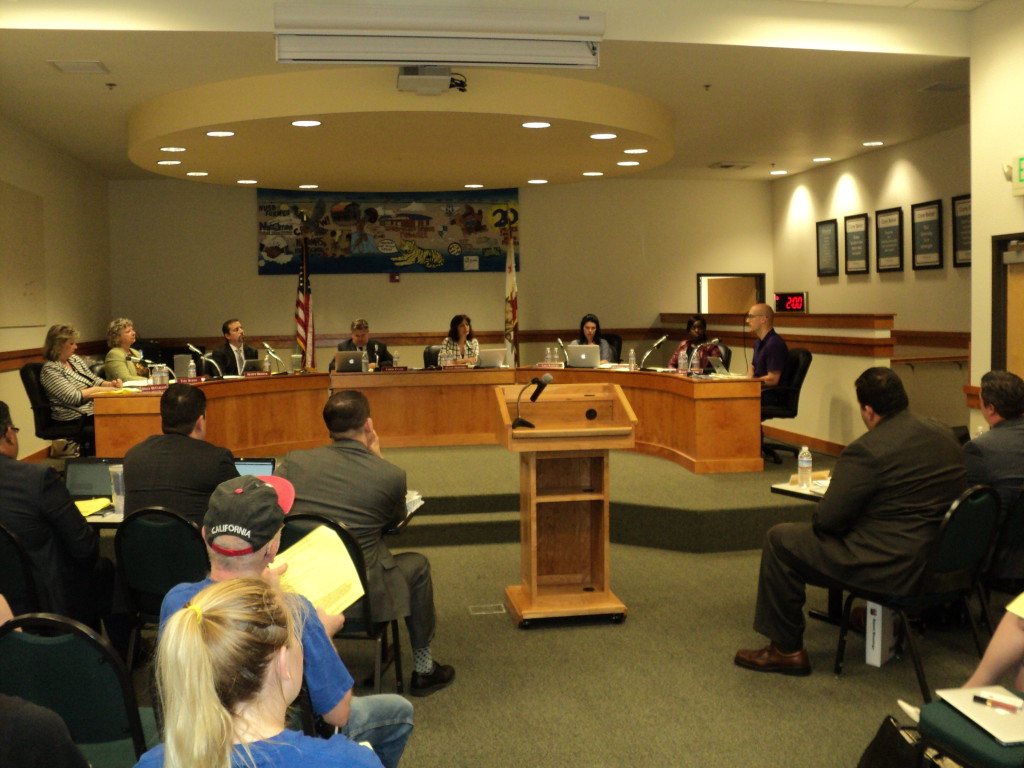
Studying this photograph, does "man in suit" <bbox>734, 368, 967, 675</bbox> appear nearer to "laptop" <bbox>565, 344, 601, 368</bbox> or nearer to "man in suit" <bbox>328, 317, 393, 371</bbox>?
"laptop" <bbox>565, 344, 601, 368</bbox>

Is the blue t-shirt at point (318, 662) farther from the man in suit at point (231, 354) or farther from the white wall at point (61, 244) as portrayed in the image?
the white wall at point (61, 244)

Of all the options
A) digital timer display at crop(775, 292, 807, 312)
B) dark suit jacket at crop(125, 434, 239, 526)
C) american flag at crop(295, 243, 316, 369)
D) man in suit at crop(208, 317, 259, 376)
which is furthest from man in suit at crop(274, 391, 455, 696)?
digital timer display at crop(775, 292, 807, 312)

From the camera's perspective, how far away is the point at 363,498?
3549 mm

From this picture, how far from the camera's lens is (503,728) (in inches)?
137

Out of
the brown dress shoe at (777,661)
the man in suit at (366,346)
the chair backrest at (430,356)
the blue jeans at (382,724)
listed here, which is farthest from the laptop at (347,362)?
the blue jeans at (382,724)

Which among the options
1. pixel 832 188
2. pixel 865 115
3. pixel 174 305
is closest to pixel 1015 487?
pixel 865 115

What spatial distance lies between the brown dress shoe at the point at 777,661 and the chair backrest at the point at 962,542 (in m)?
0.63

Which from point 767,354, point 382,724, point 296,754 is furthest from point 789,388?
point 296,754

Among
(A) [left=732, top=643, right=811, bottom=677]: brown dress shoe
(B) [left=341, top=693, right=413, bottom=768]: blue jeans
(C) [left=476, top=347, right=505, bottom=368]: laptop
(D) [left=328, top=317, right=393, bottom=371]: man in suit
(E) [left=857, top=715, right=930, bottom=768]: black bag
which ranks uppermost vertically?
(D) [left=328, top=317, right=393, bottom=371]: man in suit

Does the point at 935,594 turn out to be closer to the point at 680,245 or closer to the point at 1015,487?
the point at 1015,487

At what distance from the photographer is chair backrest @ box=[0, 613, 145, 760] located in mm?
2107

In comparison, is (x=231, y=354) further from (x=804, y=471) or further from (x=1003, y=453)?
(x=1003, y=453)

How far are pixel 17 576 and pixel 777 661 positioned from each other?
3008 millimetres

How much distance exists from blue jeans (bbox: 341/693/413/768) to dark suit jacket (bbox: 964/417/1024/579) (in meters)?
2.74
